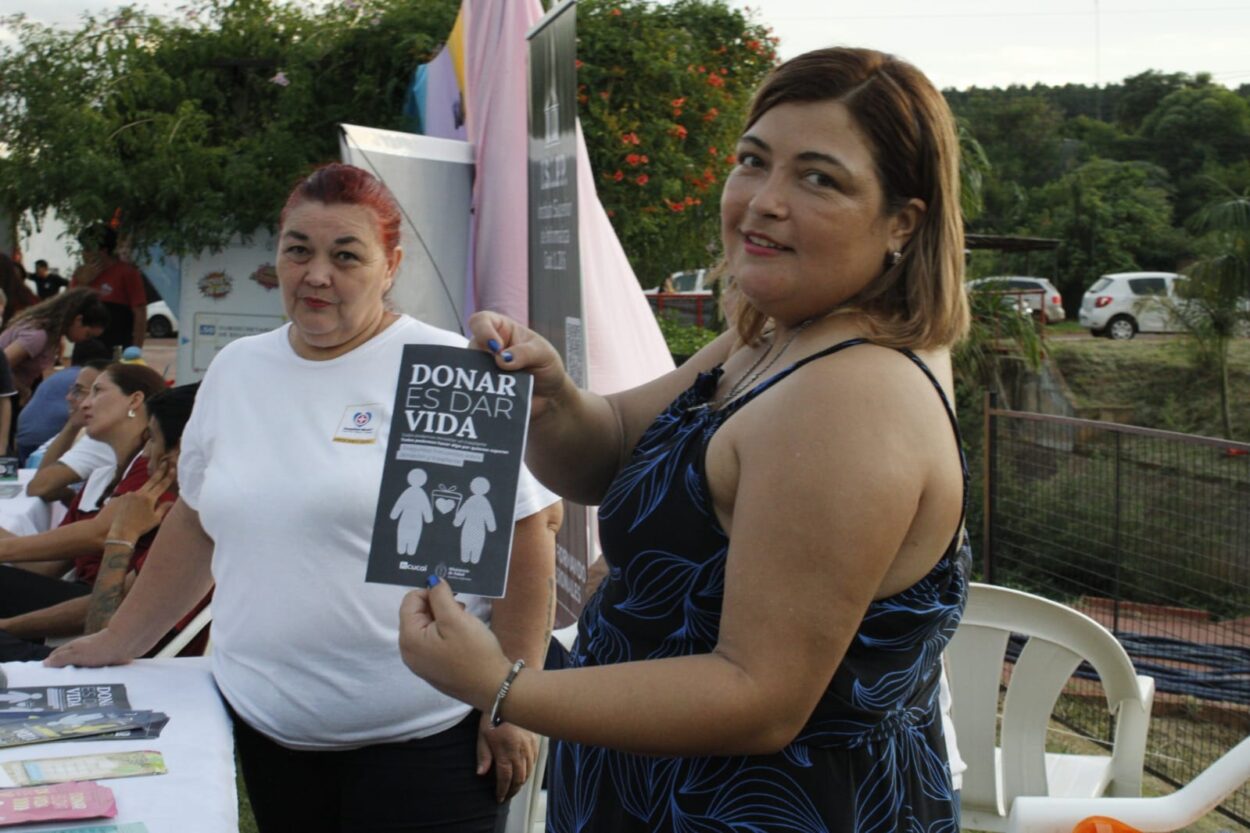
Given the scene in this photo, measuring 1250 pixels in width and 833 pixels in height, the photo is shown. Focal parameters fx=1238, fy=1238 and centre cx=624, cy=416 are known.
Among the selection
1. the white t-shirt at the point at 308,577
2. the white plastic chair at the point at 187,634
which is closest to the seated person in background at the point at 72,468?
the white plastic chair at the point at 187,634

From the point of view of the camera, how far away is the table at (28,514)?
5.14 metres

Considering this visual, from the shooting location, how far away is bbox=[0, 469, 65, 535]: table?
514 centimetres

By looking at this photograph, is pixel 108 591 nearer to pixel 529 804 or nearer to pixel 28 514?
pixel 529 804

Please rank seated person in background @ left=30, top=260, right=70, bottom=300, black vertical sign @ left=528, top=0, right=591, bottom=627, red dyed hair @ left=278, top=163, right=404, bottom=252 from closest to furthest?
1. red dyed hair @ left=278, top=163, right=404, bottom=252
2. black vertical sign @ left=528, top=0, right=591, bottom=627
3. seated person in background @ left=30, top=260, right=70, bottom=300

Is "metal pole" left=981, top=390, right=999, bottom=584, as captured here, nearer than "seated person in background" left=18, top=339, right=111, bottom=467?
Yes

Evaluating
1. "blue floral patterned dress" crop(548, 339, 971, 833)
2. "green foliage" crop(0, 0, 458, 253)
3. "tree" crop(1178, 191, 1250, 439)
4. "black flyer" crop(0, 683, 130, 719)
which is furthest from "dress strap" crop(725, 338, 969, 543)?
"tree" crop(1178, 191, 1250, 439)

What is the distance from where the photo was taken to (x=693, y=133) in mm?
7887

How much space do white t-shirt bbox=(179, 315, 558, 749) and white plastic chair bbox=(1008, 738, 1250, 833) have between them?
1.07 m

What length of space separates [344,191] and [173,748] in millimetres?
1067

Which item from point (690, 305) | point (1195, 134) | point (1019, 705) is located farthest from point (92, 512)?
point (1195, 134)

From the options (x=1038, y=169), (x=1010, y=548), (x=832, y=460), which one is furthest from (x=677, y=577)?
(x=1038, y=169)

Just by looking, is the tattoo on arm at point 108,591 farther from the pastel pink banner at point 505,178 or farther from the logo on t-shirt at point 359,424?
the pastel pink banner at point 505,178

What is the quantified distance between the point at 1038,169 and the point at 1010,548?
38793 mm

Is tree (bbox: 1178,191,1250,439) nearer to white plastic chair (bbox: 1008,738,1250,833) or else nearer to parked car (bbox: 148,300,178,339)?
white plastic chair (bbox: 1008,738,1250,833)
